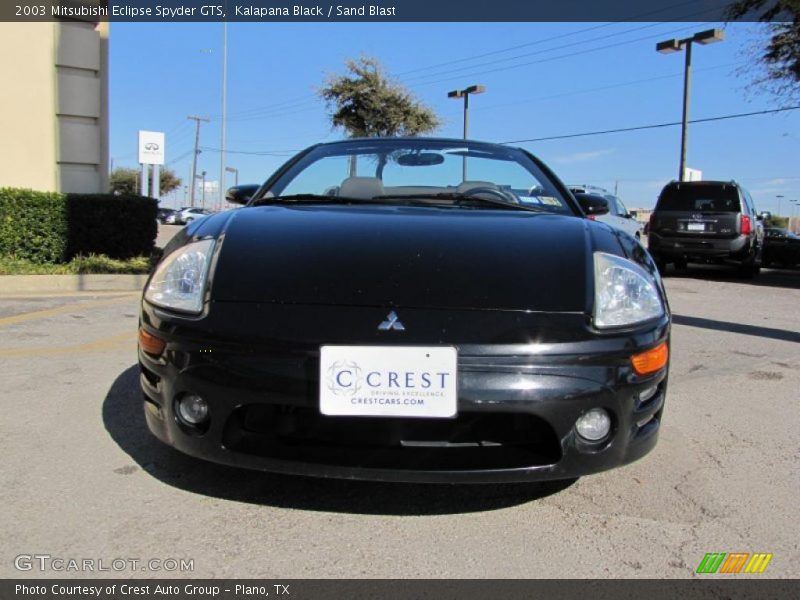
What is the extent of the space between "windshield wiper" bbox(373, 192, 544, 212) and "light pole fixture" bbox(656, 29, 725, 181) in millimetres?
15196

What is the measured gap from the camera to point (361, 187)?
3094mm

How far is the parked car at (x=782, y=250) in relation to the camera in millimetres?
13008

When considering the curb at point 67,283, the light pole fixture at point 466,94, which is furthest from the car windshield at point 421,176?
the light pole fixture at point 466,94

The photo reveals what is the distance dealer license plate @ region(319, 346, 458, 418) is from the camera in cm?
189

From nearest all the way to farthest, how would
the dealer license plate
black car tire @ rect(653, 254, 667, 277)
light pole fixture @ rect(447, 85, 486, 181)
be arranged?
the dealer license plate
black car tire @ rect(653, 254, 667, 277)
light pole fixture @ rect(447, 85, 486, 181)

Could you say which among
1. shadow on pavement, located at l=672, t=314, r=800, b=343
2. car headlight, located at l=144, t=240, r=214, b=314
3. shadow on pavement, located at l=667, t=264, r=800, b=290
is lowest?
shadow on pavement, located at l=672, t=314, r=800, b=343

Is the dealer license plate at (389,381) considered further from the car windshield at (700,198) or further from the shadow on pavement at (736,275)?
the car windshield at (700,198)

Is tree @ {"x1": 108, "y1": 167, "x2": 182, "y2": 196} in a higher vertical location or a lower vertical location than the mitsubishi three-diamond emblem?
higher

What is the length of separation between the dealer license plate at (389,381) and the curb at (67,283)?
20.3 ft

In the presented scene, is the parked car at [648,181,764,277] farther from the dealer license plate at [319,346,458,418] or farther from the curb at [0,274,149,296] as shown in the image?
the dealer license plate at [319,346,458,418]

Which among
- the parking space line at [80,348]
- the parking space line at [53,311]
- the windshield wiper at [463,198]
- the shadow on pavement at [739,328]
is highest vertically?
the windshield wiper at [463,198]

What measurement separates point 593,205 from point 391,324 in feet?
6.23

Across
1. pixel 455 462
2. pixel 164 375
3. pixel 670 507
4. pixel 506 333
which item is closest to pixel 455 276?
pixel 506 333

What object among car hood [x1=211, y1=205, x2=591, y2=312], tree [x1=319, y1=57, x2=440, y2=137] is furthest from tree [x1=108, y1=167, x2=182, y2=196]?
car hood [x1=211, y1=205, x2=591, y2=312]
